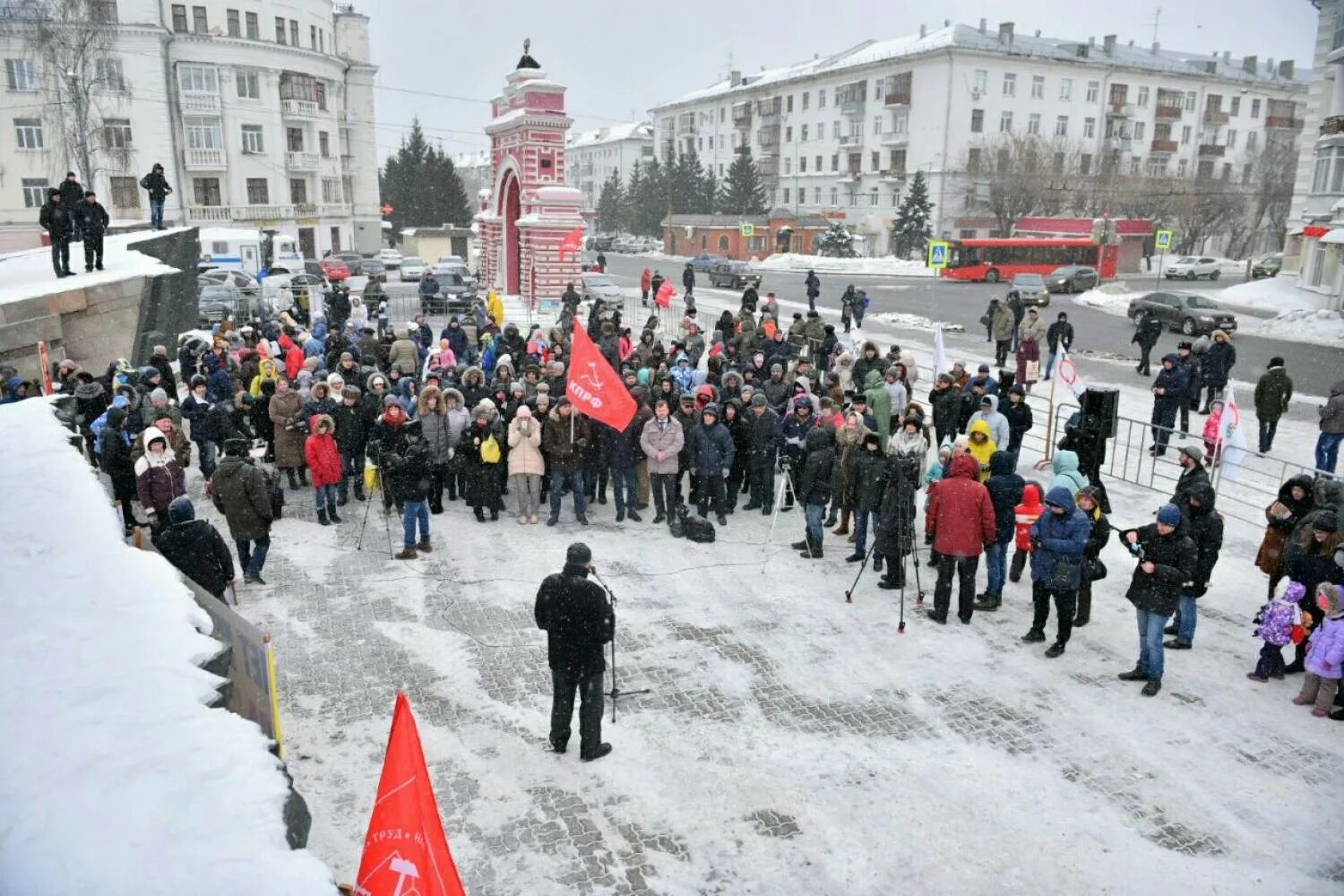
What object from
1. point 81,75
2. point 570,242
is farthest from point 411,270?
point 570,242

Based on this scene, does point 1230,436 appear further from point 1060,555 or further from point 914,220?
point 914,220

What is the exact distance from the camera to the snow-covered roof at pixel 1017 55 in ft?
210

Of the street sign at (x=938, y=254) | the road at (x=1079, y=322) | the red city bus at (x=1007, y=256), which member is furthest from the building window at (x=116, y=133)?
the red city bus at (x=1007, y=256)

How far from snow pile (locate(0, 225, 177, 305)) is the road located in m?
19.6

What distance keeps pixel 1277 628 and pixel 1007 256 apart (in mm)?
41861

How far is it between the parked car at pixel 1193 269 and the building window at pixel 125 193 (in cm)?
5705

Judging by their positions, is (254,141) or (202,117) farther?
(254,141)

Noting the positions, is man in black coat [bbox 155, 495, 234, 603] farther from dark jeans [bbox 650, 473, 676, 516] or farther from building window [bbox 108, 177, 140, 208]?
building window [bbox 108, 177, 140, 208]

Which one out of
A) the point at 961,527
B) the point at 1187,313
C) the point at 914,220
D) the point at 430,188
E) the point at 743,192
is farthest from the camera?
the point at 743,192

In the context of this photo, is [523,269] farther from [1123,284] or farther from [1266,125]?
[1266,125]

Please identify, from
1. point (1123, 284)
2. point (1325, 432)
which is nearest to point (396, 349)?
point (1325, 432)

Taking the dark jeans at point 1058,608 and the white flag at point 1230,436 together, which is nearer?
the dark jeans at point 1058,608

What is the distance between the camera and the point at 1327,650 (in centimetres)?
669

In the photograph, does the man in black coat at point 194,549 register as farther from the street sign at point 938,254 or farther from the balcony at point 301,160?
the balcony at point 301,160
